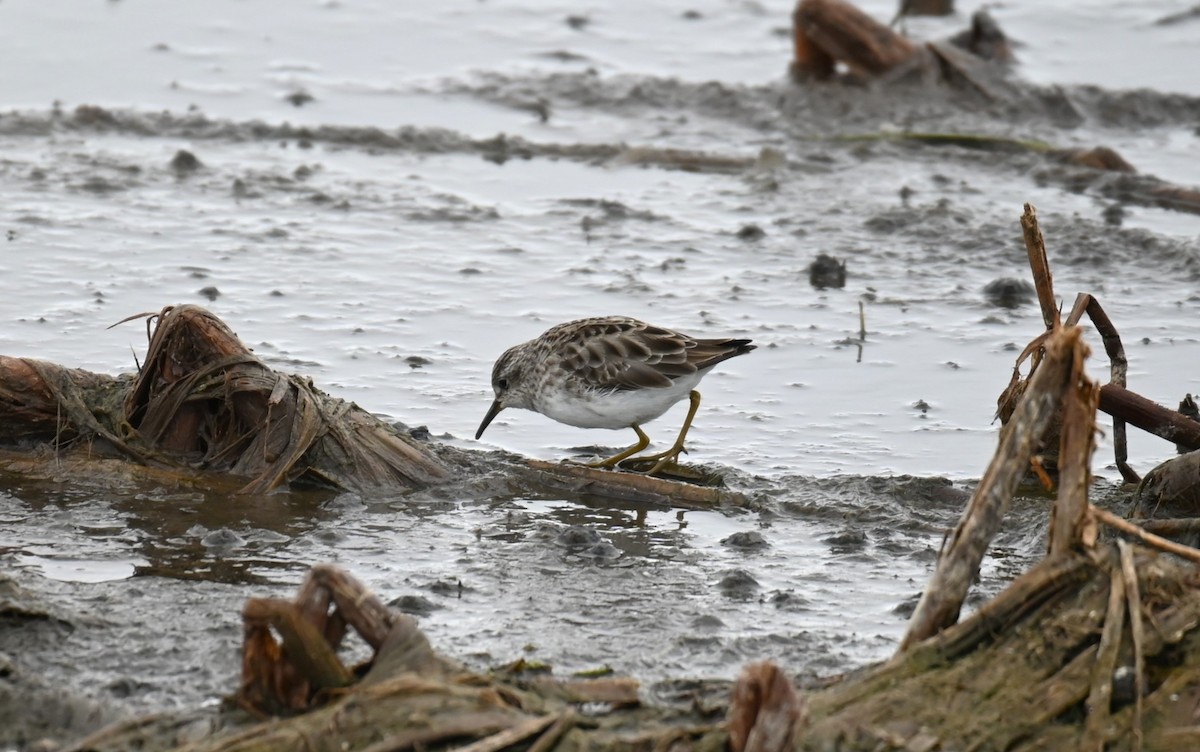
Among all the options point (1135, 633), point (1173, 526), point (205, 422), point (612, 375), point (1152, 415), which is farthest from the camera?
point (612, 375)

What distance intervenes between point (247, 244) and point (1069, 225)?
5732 millimetres

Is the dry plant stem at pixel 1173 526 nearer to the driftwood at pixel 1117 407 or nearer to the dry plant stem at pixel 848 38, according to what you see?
the driftwood at pixel 1117 407

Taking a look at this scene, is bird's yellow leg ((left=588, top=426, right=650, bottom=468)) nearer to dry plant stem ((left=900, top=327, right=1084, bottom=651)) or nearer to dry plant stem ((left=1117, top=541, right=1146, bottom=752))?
dry plant stem ((left=900, top=327, right=1084, bottom=651))

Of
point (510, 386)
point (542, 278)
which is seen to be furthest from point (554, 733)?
point (542, 278)

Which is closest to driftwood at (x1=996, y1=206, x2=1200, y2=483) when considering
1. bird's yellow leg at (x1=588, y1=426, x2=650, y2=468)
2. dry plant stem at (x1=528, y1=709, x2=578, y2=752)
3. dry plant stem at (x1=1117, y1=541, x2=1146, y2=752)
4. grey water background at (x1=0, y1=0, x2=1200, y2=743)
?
grey water background at (x1=0, y1=0, x2=1200, y2=743)

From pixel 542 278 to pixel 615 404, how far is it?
9.17 ft

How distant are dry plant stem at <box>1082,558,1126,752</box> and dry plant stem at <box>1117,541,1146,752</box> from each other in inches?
1.0

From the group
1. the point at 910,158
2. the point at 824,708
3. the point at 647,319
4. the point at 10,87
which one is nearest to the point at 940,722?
the point at 824,708

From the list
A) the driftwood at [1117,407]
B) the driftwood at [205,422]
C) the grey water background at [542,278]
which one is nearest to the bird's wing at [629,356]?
the grey water background at [542,278]

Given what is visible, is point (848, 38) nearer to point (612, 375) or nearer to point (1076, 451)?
point (612, 375)

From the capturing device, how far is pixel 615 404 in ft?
25.4

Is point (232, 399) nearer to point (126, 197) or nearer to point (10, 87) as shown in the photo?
point (126, 197)

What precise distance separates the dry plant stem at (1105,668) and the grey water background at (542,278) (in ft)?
4.04

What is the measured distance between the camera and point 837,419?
830cm
